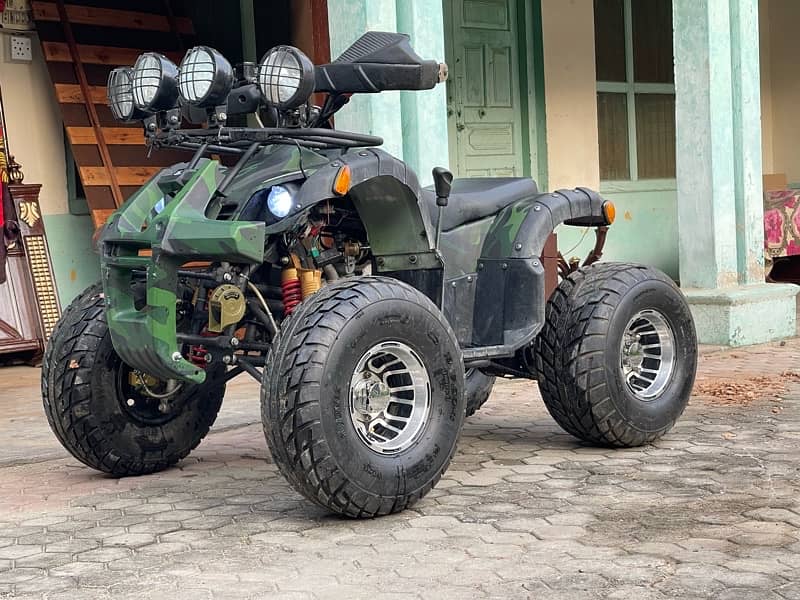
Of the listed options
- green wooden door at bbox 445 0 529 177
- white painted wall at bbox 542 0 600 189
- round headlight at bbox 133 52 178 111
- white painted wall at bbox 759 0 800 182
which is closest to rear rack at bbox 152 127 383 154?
round headlight at bbox 133 52 178 111

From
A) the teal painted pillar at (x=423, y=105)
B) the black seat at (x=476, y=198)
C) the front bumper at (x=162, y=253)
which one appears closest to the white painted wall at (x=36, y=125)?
the teal painted pillar at (x=423, y=105)

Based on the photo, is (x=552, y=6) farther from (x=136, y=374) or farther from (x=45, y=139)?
(x=136, y=374)

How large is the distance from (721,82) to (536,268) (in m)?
4.37

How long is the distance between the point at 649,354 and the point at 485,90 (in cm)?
572

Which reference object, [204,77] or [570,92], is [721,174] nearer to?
[570,92]

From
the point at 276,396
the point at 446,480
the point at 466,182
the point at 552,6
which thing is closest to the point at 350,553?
the point at 276,396

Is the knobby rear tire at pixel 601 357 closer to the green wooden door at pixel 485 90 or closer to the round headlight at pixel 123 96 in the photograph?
the round headlight at pixel 123 96

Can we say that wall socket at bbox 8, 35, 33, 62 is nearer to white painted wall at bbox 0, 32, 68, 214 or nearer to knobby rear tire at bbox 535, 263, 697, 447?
white painted wall at bbox 0, 32, 68, 214

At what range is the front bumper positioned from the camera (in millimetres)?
4344

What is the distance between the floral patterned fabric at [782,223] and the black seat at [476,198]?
6.77 metres

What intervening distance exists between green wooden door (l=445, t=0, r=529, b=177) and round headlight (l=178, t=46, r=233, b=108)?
625 cm

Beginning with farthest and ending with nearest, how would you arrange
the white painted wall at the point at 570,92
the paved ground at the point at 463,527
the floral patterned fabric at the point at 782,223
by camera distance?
the floral patterned fabric at the point at 782,223, the white painted wall at the point at 570,92, the paved ground at the point at 463,527

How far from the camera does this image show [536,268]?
17.5 feet

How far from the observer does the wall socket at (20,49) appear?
906 centimetres
